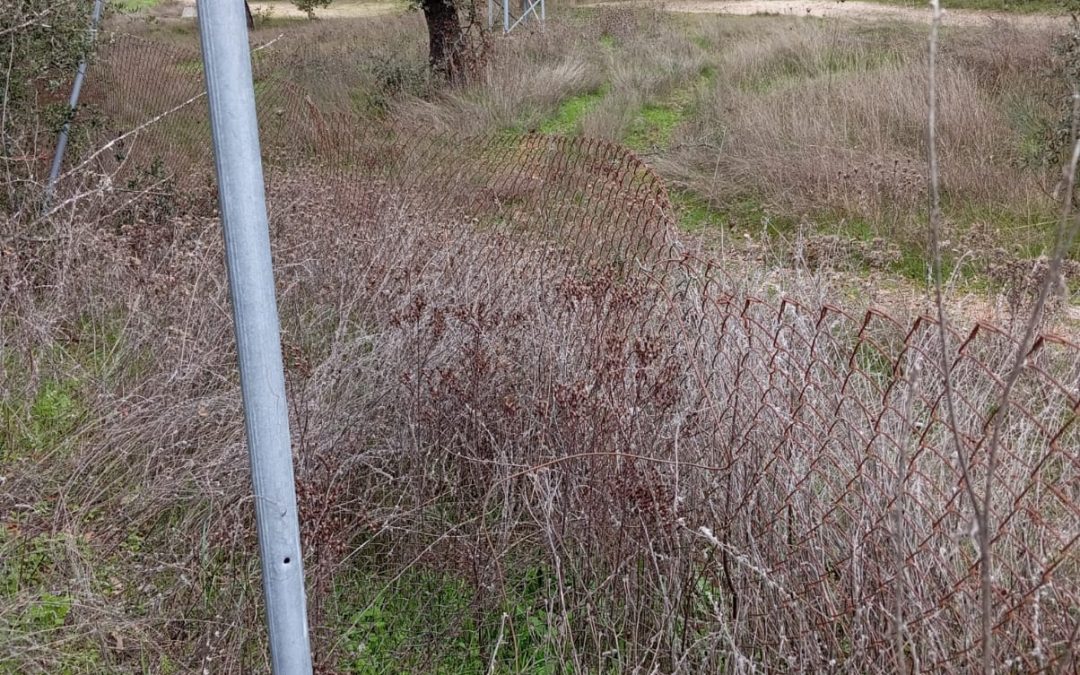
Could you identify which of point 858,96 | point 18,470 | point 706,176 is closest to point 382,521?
point 18,470

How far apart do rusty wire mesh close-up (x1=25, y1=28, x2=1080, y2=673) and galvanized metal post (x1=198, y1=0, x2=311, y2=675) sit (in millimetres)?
821

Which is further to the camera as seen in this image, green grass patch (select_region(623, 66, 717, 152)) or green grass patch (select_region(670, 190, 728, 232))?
green grass patch (select_region(623, 66, 717, 152))

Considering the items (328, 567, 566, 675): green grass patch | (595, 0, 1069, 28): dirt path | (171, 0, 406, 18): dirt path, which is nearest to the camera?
(328, 567, 566, 675): green grass patch

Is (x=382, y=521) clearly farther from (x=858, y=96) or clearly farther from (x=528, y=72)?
(x=528, y=72)

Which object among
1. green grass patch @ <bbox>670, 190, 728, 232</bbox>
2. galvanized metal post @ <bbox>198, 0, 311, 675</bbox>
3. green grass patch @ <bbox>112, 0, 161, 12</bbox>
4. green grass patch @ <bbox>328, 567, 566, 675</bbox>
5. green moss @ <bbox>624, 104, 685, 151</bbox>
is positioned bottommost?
green grass patch @ <bbox>328, 567, 566, 675</bbox>

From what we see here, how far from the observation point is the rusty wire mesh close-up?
7.38 feet

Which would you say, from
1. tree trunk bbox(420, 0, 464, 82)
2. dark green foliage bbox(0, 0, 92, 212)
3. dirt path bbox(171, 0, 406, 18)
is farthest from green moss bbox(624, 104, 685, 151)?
dirt path bbox(171, 0, 406, 18)

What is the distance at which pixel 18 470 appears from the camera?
10.9 feet

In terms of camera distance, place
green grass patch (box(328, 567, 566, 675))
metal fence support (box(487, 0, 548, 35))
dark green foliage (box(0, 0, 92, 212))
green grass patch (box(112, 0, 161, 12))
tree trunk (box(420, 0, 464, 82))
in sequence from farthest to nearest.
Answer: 1. metal fence support (box(487, 0, 548, 35))
2. tree trunk (box(420, 0, 464, 82))
3. green grass patch (box(112, 0, 161, 12))
4. dark green foliage (box(0, 0, 92, 212))
5. green grass patch (box(328, 567, 566, 675))

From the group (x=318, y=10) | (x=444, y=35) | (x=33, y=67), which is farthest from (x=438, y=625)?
(x=318, y=10)

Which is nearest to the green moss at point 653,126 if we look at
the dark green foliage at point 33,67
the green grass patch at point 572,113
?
the green grass patch at point 572,113

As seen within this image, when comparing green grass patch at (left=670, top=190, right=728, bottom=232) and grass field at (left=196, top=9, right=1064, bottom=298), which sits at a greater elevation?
grass field at (left=196, top=9, right=1064, bottom=298)

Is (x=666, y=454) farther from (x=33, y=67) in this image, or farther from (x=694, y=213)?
(x=694, y=213)

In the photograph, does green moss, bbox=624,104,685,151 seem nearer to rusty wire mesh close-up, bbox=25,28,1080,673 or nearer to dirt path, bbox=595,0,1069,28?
rusty wire mesh close-up, bbox=25,28,1080,673
